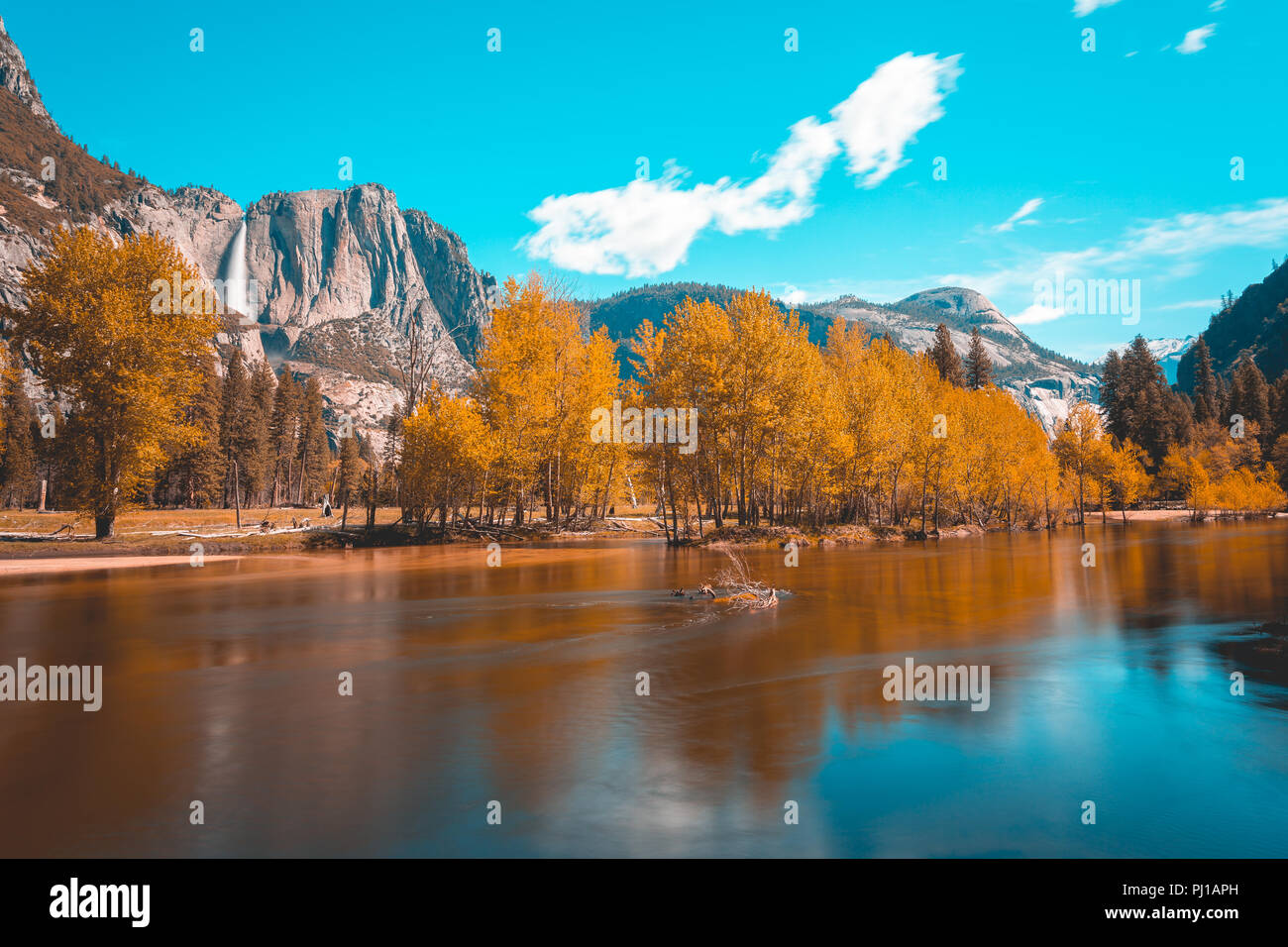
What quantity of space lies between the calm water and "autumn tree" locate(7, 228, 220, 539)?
17.2 metres

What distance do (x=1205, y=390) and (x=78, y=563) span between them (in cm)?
14155

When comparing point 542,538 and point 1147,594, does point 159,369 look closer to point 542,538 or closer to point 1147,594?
point 542,538

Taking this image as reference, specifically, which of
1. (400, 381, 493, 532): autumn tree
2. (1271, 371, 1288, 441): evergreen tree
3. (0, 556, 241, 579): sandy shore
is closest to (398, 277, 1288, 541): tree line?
(400, 381, 493, 532): autumn tree

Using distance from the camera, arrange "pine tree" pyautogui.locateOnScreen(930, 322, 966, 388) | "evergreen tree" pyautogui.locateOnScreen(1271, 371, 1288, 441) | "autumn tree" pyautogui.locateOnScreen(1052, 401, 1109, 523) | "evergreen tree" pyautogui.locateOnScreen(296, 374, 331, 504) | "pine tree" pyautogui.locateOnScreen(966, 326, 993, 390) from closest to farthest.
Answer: "autumn tree" pyautogui.locateOnScreen(1052, 401, 1109, 523), "pine tree" pyautogui.locateOnScreen(930, 322, 966, 388), "evergreen tree" pyautogui.locateOnScreen(1271, 371, 1288, 441), "pine tree" pyautogui.locateOnScreen(966, 326, 993, 390), "evergreen tree" pyautogui.locateOnScreen(296, 374, 331, 504)

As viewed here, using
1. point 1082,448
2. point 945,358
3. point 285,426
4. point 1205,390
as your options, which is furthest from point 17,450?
point 1205,390

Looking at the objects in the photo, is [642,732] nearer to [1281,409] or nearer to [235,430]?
[235,430]

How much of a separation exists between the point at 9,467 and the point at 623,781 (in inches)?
4229

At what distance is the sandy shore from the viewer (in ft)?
103

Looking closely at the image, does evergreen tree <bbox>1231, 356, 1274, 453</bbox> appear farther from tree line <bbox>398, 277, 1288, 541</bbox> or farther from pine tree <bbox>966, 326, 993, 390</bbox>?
tree line <bbox>398, 277, 1288, 541</bbox>

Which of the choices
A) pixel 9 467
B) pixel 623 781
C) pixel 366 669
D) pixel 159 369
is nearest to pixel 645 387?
pixel 159 369

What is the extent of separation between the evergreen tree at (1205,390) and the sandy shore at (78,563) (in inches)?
4824

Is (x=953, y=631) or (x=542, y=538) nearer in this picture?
(x=953, y=631)

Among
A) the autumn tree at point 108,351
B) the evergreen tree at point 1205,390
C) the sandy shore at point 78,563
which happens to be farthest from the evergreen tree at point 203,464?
the evergreen tree at point 1205,390
